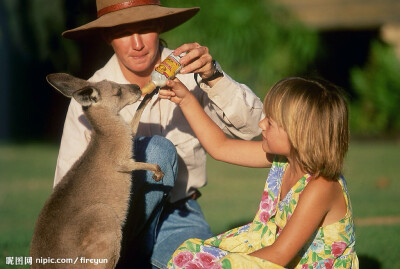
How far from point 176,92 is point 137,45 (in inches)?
19.8

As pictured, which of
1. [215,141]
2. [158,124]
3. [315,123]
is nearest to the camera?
[315,123]

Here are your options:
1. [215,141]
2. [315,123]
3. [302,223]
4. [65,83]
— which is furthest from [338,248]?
[65,83]

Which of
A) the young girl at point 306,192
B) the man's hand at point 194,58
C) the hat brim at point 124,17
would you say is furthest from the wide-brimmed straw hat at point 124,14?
the young girl at point 306,192

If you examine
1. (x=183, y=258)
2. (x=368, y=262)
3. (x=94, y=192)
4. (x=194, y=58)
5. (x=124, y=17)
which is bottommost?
(x=368, y=262)

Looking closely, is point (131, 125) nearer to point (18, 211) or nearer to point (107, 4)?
point (107, 4)

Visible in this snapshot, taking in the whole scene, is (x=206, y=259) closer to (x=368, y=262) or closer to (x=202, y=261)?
(x=202, y=261)

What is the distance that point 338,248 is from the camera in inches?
115

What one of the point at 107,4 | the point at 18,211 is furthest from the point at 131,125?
the point at 18,211

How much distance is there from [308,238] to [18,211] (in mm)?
4611

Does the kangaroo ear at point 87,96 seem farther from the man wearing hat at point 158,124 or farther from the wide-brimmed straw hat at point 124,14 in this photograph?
the wide-brimmed straw hat at point 124,14

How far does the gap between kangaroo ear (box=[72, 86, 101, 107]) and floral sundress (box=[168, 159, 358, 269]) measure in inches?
42.3

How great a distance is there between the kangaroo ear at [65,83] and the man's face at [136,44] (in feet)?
1.19

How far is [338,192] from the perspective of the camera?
2.92 metres

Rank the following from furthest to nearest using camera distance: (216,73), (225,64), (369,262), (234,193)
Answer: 1. (225,64)
2. (234,193)
3. (369,262)
4. (216,73)
